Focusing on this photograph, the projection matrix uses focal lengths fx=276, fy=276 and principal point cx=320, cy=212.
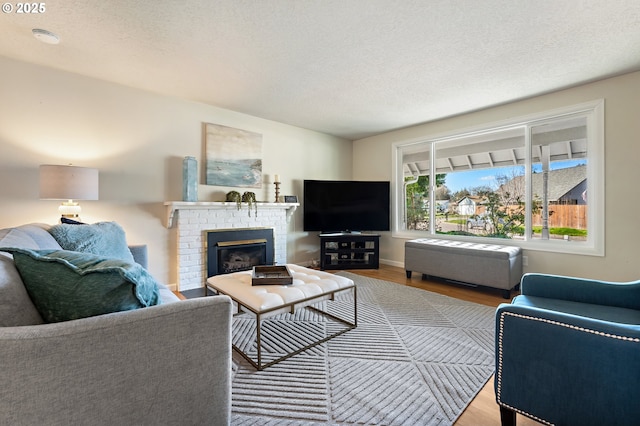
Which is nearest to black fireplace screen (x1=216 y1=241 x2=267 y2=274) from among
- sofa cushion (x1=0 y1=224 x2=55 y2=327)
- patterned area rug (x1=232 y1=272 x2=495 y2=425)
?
patterned area rug (x1=232 y1=272 x2=495 y2=425)

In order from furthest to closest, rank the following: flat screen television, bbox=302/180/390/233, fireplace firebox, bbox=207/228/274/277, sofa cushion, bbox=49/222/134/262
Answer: flat screen television, bbox=302/180/390/233 < fireplace firebox, bbox=207/228/274/277 < sofa cushion, bbox=49/222/134/262

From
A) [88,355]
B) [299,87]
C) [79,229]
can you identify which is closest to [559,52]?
[299,87]

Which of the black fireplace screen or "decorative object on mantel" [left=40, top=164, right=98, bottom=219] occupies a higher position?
"decorative object on mantel" [left=40, top=164, right=98, bottom=219]

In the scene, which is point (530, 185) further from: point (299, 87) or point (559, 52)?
point (299, 87)

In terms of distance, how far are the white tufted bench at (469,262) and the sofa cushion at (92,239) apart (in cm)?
327

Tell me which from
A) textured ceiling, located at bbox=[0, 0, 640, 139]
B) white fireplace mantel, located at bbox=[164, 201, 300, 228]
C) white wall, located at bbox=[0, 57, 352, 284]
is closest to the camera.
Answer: textured ceiling, located at bbox=[0, 0, 640, 139]

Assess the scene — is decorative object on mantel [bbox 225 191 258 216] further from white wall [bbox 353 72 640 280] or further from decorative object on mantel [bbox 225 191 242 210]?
white wall [bbox 353 72 640 280]

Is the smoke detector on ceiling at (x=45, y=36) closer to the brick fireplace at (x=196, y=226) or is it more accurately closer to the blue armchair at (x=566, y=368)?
the brick fireplace at (x=196, y=226)

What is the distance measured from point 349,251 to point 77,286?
3.79 meters

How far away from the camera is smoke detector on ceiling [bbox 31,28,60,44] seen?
2.01 meters

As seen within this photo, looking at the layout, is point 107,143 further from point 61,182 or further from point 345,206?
point 345,206

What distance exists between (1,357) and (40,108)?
9.65 ft

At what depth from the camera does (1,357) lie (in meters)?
0.66

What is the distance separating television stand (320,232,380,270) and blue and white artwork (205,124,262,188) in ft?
4.72
